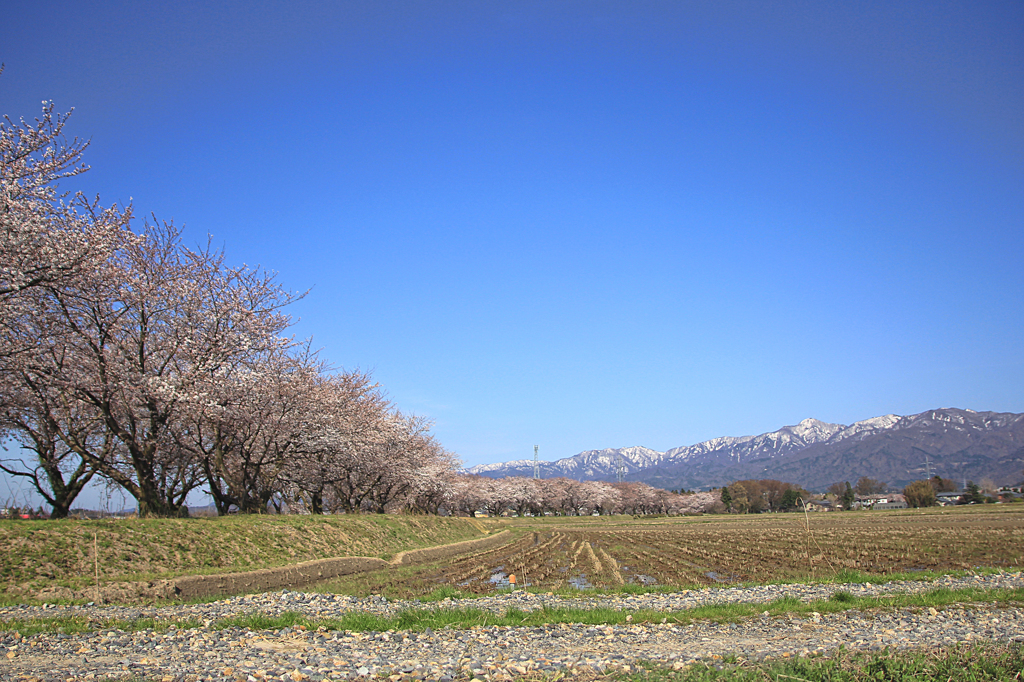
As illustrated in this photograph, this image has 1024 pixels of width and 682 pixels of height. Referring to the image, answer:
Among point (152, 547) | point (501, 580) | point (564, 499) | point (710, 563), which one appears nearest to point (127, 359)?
point (152, 547)

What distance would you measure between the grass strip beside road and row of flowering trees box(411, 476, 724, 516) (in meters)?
115

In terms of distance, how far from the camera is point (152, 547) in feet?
51.7

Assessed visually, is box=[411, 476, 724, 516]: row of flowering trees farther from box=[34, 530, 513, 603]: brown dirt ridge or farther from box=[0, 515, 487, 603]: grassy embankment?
box=[0, 515, 487, 603]: grassy embankment

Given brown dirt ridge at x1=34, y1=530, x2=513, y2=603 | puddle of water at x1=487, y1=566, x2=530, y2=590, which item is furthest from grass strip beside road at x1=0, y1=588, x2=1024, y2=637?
puddle of water at x1=487, y1=566, x2=530, y2=590

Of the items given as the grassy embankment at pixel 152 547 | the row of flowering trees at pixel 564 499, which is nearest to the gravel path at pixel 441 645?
the grassy embankment at pixel 152 547

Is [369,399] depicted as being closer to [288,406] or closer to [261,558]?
[288,406]

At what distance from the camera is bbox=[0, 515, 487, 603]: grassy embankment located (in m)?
12.9

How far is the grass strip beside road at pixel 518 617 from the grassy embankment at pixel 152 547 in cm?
264

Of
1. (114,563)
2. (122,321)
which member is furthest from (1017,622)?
(122,321)

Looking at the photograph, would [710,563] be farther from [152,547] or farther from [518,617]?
[152,547]

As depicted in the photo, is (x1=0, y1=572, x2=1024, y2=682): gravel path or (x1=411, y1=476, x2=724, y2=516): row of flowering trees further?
(x1=411, y1=476, x2=724, y2=516): row of flowering trees

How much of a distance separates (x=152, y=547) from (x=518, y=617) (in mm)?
11764

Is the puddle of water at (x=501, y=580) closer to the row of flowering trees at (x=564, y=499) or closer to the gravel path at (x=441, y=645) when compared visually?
the gravel path at (x=441, y=645)

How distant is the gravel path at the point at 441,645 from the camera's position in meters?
6.28
